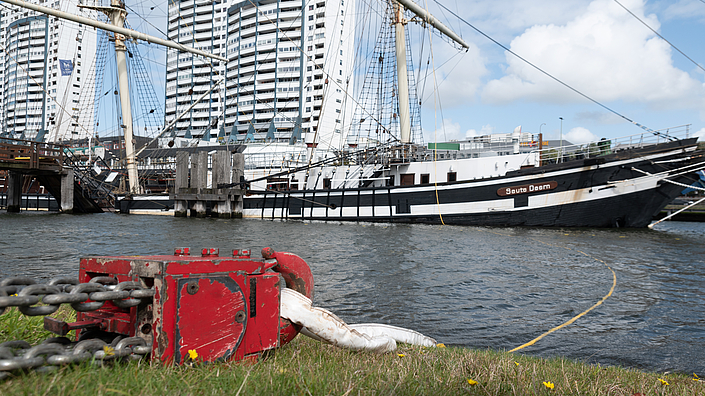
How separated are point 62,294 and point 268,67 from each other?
312 feet

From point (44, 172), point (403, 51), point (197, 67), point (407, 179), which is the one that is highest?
point (197, 67)

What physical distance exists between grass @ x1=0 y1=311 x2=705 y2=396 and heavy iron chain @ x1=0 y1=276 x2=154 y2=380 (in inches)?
2.0

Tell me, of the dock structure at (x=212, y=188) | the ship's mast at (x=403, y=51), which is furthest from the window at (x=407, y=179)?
the dock structure at (x=212, y=188)

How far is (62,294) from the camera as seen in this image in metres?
1.72

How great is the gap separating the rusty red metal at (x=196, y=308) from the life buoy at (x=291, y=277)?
162 mm

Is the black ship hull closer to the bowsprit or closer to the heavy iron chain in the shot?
the bowsprit

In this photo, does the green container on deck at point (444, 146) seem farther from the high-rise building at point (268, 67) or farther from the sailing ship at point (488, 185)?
the high-rise building at point (268, 67)

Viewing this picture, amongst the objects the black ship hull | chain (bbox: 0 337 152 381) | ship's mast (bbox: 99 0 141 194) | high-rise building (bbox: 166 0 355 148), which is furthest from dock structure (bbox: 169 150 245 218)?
high-rise building (bbox: 166 0 355 148)

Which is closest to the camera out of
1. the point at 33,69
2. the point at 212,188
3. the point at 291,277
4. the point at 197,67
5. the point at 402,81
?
the point at 291,277

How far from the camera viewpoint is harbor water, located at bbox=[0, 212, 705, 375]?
495cm

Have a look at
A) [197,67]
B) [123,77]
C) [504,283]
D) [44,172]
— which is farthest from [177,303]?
[197,67]

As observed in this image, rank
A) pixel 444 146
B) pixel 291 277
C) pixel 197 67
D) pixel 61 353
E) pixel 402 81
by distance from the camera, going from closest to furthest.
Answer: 1. pixel 61 353
2. pixel 291 277
3. pixel 402 81
4. pixel 444 146
5. pixel 197 67

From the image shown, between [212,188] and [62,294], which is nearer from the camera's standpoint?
[62,294]

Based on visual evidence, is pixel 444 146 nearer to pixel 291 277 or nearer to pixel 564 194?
pixel 564 194
